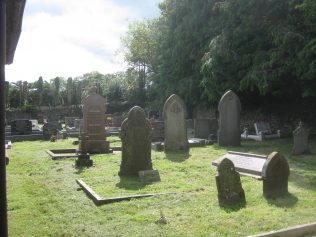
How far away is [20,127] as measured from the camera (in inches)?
1052

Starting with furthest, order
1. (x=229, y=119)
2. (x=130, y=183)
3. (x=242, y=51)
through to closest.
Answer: (x=242, y=51), (x=229, y=119), (x=130, y=183)

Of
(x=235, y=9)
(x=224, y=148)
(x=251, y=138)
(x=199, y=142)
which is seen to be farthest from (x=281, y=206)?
(x=235, y=9)

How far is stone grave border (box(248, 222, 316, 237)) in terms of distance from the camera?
5707 mm

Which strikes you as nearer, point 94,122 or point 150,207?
point 150,207

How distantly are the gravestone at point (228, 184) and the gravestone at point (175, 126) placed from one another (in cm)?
880

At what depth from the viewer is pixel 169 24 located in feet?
Result: 95.6

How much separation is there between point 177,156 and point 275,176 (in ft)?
22.5

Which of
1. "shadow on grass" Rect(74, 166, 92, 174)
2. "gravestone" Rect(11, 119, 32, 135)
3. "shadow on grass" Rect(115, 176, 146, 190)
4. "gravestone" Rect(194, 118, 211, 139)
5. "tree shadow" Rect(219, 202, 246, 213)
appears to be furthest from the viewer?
"gravestone" Rect(11, 119, 32, 135)

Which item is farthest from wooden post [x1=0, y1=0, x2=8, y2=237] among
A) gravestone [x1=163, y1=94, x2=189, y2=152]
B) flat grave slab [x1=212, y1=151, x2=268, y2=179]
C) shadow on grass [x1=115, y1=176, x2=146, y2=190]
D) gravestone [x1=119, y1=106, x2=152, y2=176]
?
gravestone [x1=163, y1=94, x2=189, y2=152]

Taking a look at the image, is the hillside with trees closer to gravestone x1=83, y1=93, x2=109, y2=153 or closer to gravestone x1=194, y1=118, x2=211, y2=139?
gravestone x1=194, y1=118, x2=211, y2=139

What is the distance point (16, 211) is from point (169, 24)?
23582mm

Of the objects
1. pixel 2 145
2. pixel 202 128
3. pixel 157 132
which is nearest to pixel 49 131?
pixel 157 132

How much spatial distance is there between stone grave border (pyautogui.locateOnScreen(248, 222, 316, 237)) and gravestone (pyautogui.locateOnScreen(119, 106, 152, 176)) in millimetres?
5387

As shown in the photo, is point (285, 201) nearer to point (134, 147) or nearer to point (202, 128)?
point (134, 147)
